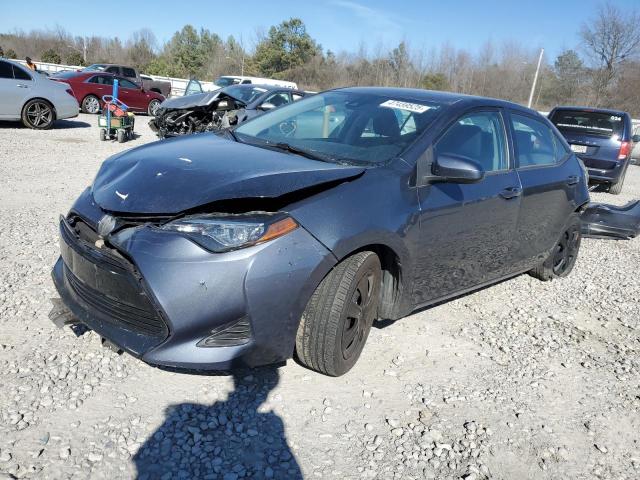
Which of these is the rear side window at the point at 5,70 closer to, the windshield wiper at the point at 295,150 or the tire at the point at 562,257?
the windshield wiper at the point at 295,150

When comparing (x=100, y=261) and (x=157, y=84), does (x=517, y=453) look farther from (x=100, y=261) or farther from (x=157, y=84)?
(x=157, y=84)

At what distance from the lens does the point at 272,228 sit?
244cm

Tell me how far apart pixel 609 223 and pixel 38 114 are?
1197 cm

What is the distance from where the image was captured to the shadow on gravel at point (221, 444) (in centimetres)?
225

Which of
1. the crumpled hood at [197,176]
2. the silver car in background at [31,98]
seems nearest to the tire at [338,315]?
the crumpled hood at [197,176]

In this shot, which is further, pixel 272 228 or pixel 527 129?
pixel 527 129

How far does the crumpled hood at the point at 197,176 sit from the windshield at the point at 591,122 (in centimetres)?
943

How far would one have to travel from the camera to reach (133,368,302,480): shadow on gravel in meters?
2.25

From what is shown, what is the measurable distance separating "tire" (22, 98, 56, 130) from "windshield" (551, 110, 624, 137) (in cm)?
1136

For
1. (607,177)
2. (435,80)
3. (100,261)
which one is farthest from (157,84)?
(435,80)

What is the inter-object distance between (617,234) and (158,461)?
6723mm

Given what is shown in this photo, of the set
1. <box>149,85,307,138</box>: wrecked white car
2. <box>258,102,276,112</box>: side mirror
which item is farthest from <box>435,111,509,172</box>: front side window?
<box>258,102,276,112</box>: side mirror

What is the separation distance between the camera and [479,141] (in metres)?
→ 3.74

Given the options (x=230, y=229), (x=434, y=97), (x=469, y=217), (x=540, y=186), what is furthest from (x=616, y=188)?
(x=230, y=229)
